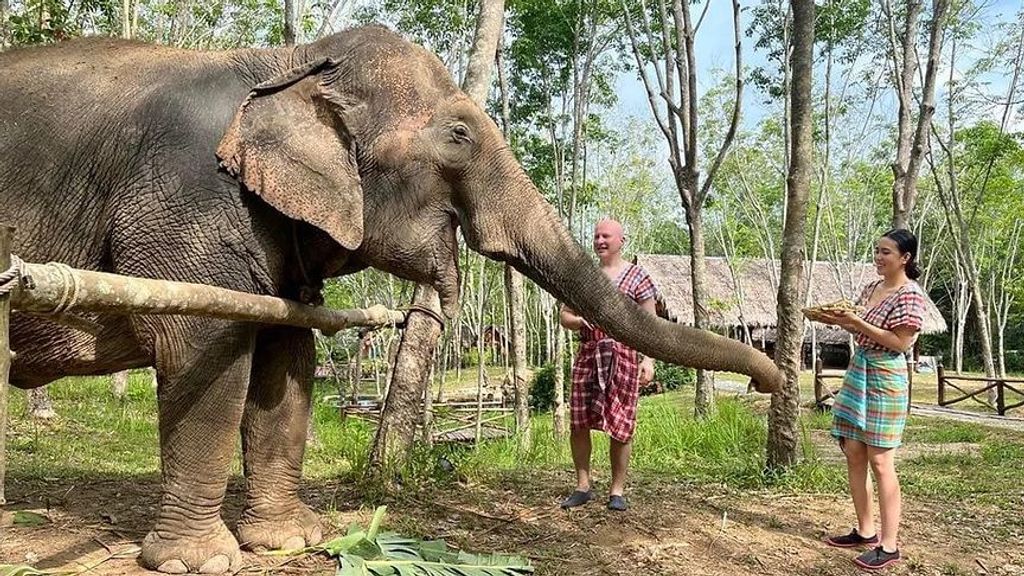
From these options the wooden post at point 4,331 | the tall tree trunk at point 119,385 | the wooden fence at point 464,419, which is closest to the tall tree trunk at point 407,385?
the wooden post at point 4,331

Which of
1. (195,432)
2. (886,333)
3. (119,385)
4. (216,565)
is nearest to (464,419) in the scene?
(119,385)

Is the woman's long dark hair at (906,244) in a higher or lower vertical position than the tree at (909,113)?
lower

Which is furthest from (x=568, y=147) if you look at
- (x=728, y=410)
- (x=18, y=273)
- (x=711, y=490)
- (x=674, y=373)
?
(x=18, y=273)

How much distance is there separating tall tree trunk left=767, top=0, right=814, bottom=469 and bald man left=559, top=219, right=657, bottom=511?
1.43m

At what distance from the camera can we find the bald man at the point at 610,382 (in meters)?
4.88

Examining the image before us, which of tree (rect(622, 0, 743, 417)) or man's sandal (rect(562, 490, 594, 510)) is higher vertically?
tree (rect(622, 0, 743, 417))

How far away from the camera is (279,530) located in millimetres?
3918

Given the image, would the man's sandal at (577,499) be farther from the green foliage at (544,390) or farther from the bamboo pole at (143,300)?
the green foliage at (544,390)

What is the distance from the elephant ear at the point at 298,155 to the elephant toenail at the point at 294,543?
1475 millimetres

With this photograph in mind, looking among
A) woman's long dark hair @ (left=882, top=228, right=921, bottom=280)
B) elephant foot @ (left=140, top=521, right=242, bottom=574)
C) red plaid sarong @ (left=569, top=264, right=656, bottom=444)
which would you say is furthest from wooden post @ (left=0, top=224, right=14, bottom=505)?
woman's long dark hair @ (left=882, top=228, right=921, bottom=280)

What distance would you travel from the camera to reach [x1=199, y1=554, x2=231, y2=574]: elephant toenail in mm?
3432

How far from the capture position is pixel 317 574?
3572mm

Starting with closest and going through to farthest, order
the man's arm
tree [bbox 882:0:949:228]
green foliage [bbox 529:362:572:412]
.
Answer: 1. the man's arm
2. tree [bbox 882:0:949:228]
3. green foliage [bbox 529:362:572:412]

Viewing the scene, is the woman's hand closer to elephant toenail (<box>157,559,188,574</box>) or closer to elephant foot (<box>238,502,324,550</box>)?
elephant foot (<box>238,502,324,550</box>)
